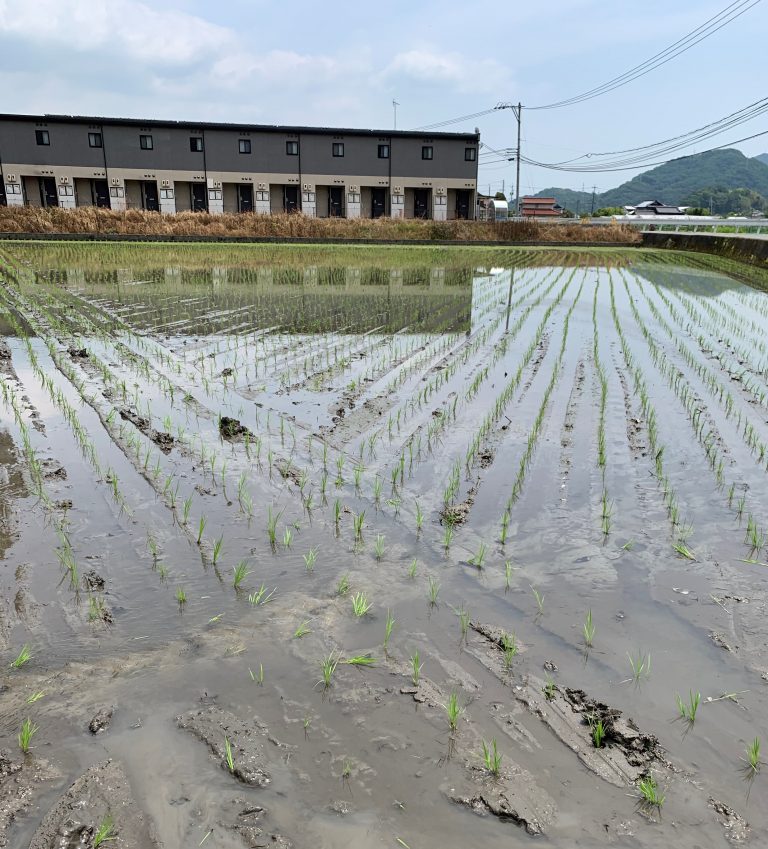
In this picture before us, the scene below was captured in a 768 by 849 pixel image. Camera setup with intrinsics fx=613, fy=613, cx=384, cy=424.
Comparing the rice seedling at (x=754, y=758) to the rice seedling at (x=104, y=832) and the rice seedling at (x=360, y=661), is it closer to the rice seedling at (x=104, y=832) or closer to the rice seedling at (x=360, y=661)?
the rice seedling at (x=360, y=661)

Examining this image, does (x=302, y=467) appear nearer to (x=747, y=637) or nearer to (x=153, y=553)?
(x=153, y=553)

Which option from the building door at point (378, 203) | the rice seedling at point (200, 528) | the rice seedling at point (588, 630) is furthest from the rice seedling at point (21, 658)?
the building door at point (378, 203)

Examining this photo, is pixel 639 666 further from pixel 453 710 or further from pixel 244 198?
pixel 244 198

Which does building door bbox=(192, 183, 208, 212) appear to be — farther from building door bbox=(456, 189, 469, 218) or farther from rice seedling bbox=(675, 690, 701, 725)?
rice seedling bbox=(675, 690, 701, 725)

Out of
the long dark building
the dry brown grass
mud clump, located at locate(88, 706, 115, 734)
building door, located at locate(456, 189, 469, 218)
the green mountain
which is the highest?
the green mountain

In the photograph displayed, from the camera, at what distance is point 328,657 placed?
245 cm

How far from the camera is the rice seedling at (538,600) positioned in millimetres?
2750

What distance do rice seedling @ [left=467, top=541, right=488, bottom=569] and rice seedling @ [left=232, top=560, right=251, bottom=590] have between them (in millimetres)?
1127

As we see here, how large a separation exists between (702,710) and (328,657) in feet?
4.56

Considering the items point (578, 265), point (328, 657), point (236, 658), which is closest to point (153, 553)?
point (236, 658)

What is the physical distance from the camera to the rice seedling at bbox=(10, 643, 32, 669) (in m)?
2.36

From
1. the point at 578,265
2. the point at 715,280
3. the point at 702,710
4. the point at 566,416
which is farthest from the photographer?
the point at 578,265

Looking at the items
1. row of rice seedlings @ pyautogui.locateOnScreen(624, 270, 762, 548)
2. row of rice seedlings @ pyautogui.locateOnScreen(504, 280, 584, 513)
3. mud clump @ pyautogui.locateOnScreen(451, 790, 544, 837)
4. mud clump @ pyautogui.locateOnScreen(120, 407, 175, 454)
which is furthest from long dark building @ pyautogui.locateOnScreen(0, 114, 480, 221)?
mud clump @ pyautogui.locateOnScreen(451, 790, 544, 837)

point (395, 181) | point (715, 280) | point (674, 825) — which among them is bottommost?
point (674, 825)
